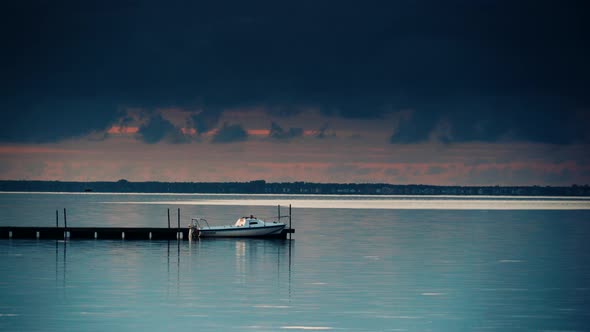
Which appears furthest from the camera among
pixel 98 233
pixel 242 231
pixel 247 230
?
pixel 242 231

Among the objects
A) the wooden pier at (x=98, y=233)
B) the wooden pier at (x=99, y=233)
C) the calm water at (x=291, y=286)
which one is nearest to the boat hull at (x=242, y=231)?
the wooden pier at (x=99, y=233)

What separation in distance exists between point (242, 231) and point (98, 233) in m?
14.0

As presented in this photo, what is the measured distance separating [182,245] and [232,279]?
95.5ft

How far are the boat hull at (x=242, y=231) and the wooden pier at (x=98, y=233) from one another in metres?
0.57

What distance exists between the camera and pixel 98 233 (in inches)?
3593

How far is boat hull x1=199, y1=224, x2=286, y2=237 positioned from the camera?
91.6 meters

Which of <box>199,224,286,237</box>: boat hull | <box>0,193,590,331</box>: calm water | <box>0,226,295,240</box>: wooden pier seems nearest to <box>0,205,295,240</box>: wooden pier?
<box>0,226,295,240</box>: wooden pier

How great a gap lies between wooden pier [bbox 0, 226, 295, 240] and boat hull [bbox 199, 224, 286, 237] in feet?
1.89

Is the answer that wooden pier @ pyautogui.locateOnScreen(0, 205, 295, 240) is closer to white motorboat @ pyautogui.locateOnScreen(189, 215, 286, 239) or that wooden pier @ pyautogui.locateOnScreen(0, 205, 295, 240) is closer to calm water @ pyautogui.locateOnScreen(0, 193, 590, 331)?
white motorboat @ pyautogui.locateOnScreen(189, 215, 286, 239)

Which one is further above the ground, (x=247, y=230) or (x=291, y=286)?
(x=247, y=230)

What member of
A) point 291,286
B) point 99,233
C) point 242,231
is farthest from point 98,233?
point 291,286

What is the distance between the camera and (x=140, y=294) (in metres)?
47.2

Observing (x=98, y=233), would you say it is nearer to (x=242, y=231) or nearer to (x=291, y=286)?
(x=242, y=231)

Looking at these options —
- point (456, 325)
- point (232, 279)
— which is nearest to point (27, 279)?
point (232, 279)
